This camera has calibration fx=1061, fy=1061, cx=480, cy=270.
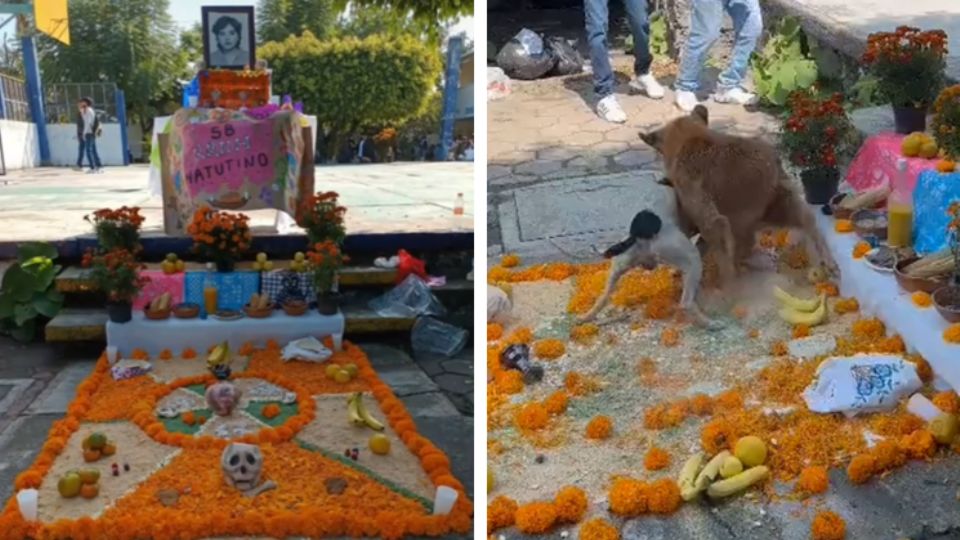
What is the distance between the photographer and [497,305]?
376 centimetres

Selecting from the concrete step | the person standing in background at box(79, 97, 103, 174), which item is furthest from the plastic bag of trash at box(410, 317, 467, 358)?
the person standing in background at box(79, 97, 103, 174)

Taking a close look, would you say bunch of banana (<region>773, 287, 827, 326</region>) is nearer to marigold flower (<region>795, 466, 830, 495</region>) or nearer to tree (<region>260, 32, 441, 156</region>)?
marigold flower (<region>795, 466, 830, 495</region>)

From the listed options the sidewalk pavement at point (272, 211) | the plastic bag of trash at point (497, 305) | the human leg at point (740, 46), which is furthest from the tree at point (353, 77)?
the plastic bag of trash at point (497, 305)

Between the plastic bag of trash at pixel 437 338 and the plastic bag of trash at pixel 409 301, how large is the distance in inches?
5.3

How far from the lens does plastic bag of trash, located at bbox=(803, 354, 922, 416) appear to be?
Result: 2.89m

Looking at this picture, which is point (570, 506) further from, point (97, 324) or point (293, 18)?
point (293, 18)

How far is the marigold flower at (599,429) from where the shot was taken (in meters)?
2.96

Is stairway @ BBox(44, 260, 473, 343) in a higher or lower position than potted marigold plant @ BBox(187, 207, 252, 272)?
lower

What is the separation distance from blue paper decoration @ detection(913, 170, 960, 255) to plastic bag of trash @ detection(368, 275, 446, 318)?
7.27 feet

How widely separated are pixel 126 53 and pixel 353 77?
5.42 feet

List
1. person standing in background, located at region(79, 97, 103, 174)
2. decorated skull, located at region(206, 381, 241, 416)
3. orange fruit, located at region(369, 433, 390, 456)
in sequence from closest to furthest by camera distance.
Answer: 1. orange fruit, located at region(369, 433, 390, 456)
2. decorated skull, located at region(206, 381, 241, 416)
3. person standing in background, located at region(79, 97, 103, 174)

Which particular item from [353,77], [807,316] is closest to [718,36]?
[807,316]

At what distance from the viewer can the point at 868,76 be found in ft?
15.4

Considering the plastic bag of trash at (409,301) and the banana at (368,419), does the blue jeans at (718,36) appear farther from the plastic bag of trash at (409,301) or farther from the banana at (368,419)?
the banana at (368,419)
